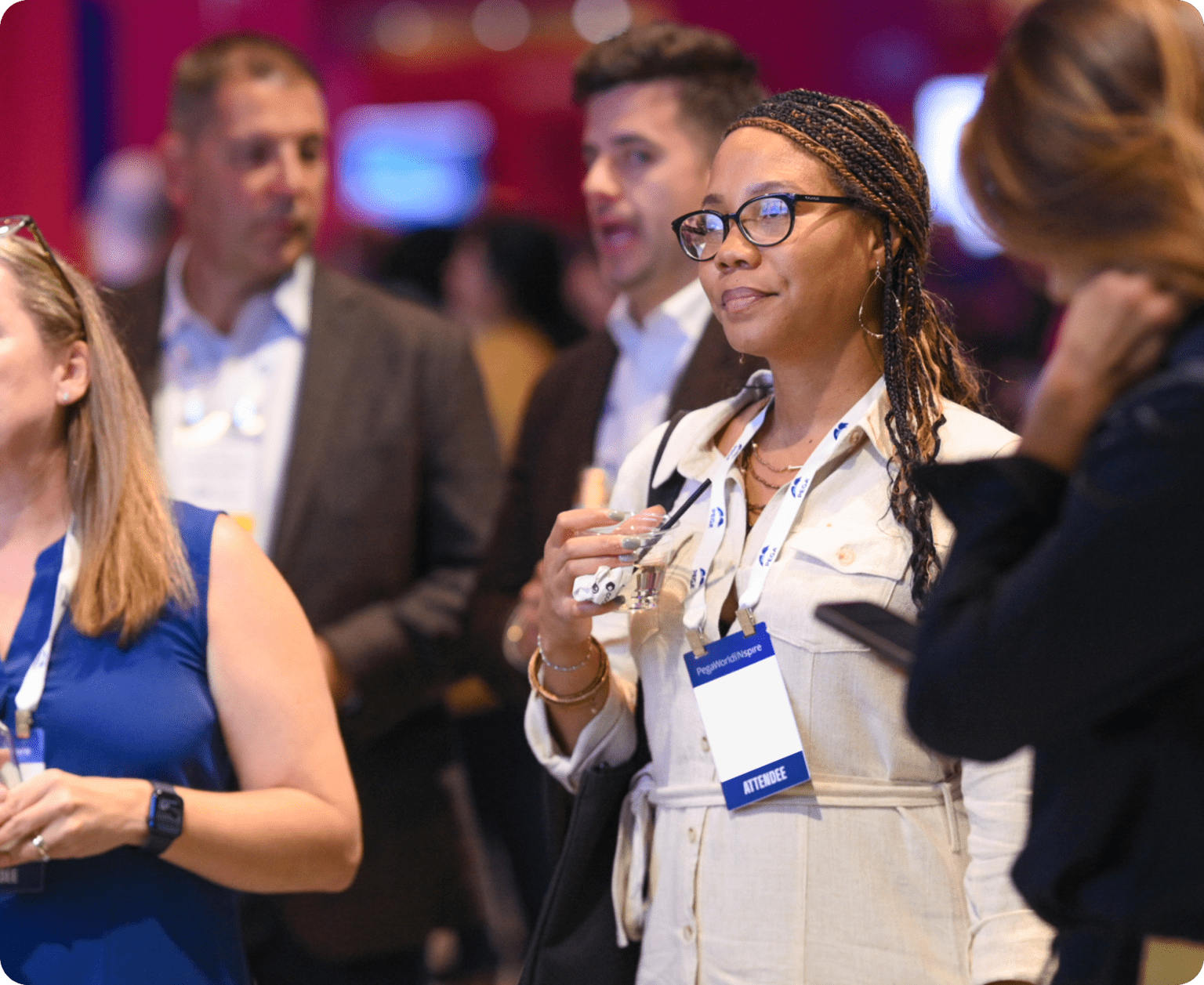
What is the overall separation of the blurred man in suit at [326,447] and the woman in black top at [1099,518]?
2072 millimetres

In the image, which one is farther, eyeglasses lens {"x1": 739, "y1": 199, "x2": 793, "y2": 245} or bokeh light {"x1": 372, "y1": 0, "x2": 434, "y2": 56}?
bokeh light {"x1": 372, "y1": 0, "x2": 434, "y2": 56}

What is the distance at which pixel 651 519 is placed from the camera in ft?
5.74

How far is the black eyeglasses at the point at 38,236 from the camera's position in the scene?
6.64 feet

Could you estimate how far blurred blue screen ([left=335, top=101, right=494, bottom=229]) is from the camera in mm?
13219

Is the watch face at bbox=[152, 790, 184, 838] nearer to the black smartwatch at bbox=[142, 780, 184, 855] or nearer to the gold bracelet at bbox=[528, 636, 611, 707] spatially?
the black smartwatch at bbox=[142, 780, 184, 855]

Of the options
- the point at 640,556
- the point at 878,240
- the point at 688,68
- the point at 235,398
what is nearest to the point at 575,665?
the point at 640,556

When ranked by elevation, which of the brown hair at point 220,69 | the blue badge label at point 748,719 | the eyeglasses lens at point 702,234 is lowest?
the blue badge label at point 748,719

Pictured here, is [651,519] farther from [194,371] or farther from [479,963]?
[479,963]

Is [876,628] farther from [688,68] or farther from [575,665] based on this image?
[688,68]

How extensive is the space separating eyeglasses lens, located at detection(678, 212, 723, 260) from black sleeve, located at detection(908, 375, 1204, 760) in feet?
2.25

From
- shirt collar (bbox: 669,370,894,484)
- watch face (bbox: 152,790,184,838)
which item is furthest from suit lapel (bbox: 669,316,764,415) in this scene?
watch face (bbox: 152,790,184,838)

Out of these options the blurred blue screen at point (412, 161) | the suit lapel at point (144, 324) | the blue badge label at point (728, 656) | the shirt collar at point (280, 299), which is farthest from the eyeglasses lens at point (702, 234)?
the blurred blue screen at point (412, 161)

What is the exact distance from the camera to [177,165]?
3.66 m

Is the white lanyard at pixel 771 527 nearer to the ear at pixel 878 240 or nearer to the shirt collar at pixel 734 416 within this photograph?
the shirt collar at pixel 734 416
